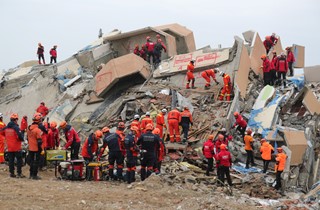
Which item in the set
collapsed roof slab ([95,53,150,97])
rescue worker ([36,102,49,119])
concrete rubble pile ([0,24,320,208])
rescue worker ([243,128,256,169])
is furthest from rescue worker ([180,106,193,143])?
rescue worker ([36,102,49,119])

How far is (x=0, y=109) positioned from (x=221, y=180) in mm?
12985

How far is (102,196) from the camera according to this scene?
9094 millimetres

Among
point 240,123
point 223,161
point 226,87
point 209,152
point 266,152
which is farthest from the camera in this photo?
point 226,87

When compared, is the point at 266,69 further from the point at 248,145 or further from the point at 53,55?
the point at 53,55

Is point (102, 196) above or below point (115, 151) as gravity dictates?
below

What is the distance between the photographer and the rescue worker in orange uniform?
14672mm

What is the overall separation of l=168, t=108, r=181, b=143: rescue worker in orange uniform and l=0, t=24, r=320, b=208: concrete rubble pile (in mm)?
388

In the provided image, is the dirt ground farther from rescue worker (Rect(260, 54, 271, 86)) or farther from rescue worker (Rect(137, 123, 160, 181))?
rescue worker (Rect(260, 54, 271, 86))

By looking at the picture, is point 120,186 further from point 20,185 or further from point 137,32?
point 137,32

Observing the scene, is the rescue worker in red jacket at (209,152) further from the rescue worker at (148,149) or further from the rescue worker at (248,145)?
the rescue worker at (148,149)

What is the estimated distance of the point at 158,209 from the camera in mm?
8508

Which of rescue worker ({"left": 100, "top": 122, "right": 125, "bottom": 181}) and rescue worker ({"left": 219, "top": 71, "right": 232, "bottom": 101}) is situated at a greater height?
rescue worker ({"left": 219, "top": 71, "right": 232, "bottom": 101})

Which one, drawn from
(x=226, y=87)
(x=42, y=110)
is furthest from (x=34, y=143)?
(x=226, y=87)

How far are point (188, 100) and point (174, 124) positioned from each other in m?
3.01
